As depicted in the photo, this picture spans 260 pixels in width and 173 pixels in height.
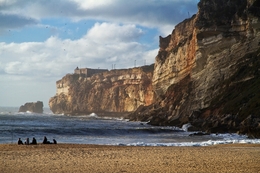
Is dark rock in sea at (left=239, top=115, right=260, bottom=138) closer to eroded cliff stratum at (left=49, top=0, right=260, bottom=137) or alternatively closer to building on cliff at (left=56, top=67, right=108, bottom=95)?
eroded cliff stratum at (left=49, top=0, right=260, bottom=137)

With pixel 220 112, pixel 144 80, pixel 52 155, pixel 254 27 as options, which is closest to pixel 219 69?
pixel 254 27

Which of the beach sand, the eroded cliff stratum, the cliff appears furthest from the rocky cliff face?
the beach sand

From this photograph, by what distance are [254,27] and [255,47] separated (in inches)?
134

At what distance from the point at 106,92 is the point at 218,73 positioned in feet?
249

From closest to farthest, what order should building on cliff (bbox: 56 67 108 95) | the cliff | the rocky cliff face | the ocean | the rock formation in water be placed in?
the ocean < the cliff < the rocky cliff face < building on cliff (bbox: 56 67 108 95) < the rock formation in water

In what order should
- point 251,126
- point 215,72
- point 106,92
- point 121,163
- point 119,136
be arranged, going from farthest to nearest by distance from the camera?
1. point 106,92
2. point 215,72
3. point 119,136
4. point 251,126
5. point 121,163

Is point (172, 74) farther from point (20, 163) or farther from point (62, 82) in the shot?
point (62, 82)

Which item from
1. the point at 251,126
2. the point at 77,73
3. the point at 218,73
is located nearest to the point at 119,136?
the point at 251,126

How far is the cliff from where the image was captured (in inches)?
1598

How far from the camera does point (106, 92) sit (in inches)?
4961

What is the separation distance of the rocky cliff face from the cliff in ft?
108

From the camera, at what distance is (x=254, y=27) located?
51.0 m

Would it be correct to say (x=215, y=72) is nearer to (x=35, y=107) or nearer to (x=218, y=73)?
(x=218, y=73)

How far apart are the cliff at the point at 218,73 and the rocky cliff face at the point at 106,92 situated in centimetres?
3297
